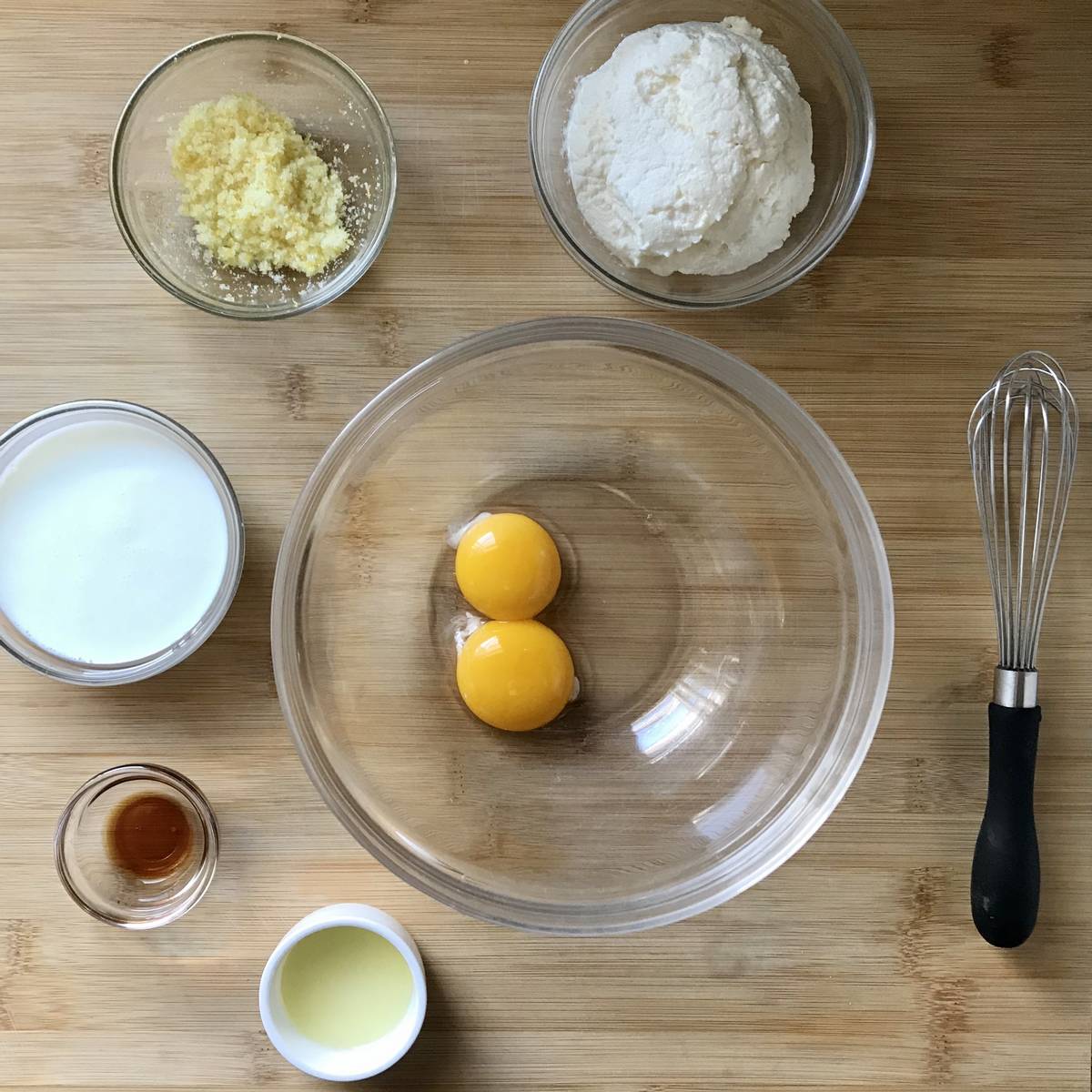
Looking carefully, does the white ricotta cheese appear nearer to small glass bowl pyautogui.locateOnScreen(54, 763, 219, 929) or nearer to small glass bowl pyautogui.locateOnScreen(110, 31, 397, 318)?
small glass bowl pyautogui.locateOnScreen(110, 31, 397, 318)

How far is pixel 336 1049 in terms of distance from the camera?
102 cm

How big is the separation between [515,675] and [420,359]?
0.37 meters

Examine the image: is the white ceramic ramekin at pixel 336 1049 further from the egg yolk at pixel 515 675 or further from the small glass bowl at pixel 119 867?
the egg yolk at pixel 515 675

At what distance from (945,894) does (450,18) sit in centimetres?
114

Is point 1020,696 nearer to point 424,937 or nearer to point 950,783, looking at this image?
point 950,783

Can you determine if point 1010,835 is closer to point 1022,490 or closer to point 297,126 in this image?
point 1022,490

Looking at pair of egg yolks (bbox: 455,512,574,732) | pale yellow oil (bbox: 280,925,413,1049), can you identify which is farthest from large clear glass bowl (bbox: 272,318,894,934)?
pale yellow oil (bbox: 280,925,413,1049)

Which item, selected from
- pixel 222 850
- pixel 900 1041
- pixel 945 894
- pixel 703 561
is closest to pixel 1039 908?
pixel 945 894

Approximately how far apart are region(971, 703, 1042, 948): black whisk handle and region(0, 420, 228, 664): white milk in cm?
87

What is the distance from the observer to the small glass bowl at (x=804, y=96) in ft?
3.28

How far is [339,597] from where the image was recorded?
1.02m

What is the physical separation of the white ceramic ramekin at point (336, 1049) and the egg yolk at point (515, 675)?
25 cm

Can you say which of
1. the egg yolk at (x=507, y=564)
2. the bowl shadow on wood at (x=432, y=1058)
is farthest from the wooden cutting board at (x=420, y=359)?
the egg yolk at (x=507, y=564)

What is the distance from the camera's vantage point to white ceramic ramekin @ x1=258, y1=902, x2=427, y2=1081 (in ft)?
3.26
